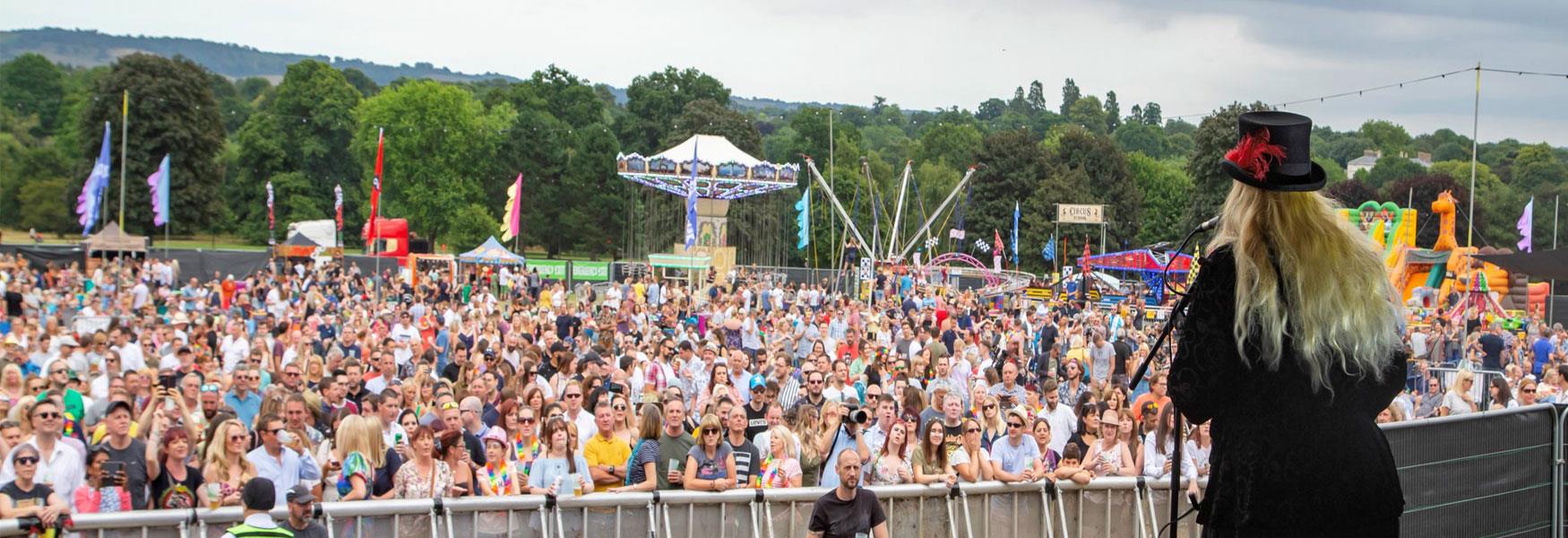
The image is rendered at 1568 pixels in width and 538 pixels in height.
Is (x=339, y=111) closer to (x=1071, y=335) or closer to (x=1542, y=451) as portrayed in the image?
(x=1071, y=335)

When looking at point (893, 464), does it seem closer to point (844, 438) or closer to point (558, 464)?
point (844, 438)

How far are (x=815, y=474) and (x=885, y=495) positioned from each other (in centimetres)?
137

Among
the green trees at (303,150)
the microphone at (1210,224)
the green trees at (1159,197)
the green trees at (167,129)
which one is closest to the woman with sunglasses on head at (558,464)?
the microphone at (1210,224)

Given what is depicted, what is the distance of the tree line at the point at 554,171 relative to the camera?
231 ft

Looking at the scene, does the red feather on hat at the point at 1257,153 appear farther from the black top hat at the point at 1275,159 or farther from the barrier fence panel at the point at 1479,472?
the barrier fence panel at the point at 1479,472

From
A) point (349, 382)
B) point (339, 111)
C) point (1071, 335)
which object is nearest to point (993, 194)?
point (339, 111)

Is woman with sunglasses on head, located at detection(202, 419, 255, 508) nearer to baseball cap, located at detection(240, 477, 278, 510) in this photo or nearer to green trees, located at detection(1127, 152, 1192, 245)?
baseball cap, located at detection(240, 477, 278, 510)

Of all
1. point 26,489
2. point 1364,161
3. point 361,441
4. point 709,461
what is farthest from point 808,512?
point 1364,161

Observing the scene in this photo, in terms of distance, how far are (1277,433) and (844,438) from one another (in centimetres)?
686

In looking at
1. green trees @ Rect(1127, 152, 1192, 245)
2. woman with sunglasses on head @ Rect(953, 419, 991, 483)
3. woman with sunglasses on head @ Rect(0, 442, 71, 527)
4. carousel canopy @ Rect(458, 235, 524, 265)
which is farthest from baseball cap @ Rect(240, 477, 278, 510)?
green trees @ Rect(1127, 152, 1192, 245)

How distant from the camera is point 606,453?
30.8 feet

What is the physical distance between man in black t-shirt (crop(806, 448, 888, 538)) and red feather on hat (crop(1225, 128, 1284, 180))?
4.87m

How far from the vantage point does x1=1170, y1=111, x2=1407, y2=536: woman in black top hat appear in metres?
2.68

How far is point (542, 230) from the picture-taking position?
247 feet
